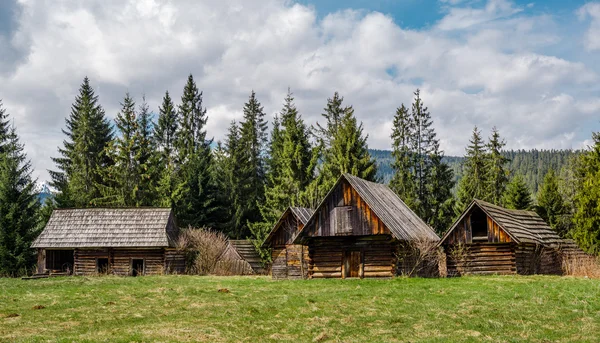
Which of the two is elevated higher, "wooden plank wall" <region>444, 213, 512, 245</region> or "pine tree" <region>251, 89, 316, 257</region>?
"pine tree" <region>251, 89, 316, 257</region>

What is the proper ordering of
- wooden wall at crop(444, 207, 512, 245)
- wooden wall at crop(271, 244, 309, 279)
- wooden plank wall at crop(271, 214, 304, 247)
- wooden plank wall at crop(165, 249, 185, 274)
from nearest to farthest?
wooden wall at crop(444, 207, 512, 245) < wooden wall at crop(271, 244, 309, 279) < wooden plank wall at crop(271, 214, 304, 247) < wooden plank wall at crop(165, 249, 185, 274)

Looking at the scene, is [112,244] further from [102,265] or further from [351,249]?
[351,249]

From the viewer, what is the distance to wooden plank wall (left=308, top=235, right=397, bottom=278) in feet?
109

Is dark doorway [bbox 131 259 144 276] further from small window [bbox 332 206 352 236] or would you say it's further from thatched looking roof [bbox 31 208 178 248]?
small window [bbox 332 206 352 236]

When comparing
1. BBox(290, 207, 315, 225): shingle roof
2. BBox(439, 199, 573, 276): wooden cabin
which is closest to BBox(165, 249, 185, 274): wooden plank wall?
BBox(290, 207, 315, 225): shingle roof

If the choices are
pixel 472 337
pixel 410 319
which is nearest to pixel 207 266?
pixel 410 319

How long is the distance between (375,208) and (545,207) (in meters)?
28.4

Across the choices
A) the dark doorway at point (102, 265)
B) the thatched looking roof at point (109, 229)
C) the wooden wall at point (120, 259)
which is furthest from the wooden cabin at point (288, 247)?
the dark doorway at point (102, 265)

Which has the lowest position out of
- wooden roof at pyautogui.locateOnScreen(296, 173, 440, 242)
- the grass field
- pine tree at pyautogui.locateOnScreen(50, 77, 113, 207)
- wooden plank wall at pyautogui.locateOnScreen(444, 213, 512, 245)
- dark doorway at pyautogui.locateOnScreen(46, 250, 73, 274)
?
the grass field

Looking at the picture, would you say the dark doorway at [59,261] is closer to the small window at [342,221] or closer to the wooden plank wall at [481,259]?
the small window at [342,221]

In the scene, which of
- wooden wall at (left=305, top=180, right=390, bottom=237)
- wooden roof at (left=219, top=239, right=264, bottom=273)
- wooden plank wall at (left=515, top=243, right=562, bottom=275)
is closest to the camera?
wooden wall at (left=305, top=180, right=390, bottom=237)

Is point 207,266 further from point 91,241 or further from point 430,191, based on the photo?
point 430,191

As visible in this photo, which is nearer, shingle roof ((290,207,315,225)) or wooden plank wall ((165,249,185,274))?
shingle roof ((290,207,315,225))

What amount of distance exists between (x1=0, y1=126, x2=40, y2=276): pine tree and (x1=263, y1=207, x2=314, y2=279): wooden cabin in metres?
17.6
